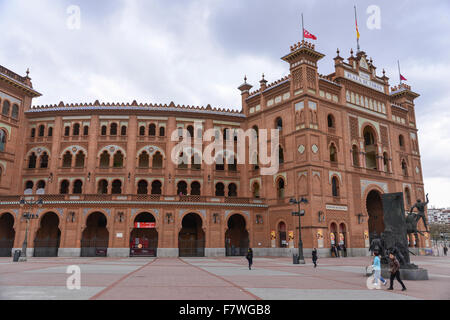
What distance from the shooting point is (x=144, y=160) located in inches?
1789

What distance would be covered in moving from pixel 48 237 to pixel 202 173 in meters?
19.6

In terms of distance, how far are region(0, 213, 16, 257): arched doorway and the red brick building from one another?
4.8 inches

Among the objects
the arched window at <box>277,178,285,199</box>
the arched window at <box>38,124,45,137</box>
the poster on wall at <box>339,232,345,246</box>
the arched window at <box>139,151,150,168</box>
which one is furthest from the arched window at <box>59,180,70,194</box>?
the poster on wall at <box>339,232,345,246</box>

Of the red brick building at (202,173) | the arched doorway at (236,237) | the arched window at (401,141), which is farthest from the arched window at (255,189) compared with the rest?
the arched window at (401,141)

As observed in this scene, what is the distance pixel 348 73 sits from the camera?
44.6 metres

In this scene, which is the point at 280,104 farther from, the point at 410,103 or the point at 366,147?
the point at 410,103

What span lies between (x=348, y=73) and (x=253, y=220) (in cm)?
2264

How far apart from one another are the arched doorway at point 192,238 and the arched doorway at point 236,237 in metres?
3.43

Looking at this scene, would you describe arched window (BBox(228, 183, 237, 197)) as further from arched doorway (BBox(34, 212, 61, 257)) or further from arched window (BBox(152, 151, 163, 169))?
arched doorway (BBox(34, 212, 61, 257))

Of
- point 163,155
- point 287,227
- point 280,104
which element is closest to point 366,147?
point 280,104

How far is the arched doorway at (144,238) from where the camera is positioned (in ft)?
124

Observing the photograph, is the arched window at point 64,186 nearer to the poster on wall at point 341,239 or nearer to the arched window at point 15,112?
the arched window at point 15,112

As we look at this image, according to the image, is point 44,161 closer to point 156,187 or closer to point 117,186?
point 117,186

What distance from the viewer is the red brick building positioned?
124 ft
